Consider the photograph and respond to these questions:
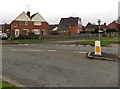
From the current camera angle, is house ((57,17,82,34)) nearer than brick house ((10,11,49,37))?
No

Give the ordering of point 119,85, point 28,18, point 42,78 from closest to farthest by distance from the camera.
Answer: point 119,85 < point 42,78 < point 28,18

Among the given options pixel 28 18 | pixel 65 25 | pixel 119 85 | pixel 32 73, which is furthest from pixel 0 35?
pixel 119 85

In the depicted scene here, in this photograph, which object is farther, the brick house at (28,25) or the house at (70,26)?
the house at (70,26)

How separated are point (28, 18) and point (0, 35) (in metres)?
13.5

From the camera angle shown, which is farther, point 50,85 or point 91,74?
point 91,74

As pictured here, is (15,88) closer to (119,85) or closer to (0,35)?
(119,85)

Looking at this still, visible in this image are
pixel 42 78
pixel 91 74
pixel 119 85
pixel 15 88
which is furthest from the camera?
pixel 91 74

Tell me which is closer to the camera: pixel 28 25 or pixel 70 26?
pixel 28 25

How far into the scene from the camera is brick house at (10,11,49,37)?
48.8 meters

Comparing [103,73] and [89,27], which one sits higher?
[89,27]

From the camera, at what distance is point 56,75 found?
20.2 feet

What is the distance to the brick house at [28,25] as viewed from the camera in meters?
48.8

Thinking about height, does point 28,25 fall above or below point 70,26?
below

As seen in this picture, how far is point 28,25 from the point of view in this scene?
164 ft
